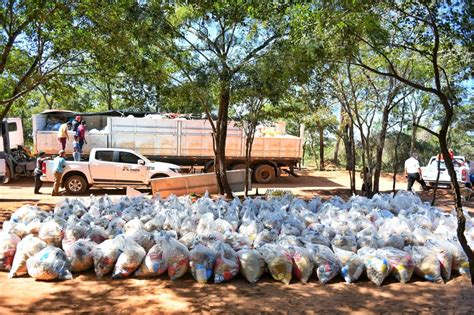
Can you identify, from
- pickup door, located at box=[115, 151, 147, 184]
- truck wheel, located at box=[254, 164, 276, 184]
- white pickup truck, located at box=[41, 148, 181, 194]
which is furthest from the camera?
truck wheel, located at box=[254, 164, 276, 184]

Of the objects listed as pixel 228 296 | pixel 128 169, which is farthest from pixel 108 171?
pixel 228 296

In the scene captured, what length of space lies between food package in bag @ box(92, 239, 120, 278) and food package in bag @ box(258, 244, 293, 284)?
5.44ft

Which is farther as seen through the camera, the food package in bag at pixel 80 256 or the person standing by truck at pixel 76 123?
the person standing by truck at pixel 76 123

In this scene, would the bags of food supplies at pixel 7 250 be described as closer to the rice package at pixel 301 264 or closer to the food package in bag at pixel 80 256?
the food package in bag at pixel 80 256

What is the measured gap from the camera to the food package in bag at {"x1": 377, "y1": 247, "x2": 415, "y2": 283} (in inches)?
190

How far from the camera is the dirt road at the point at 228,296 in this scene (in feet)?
13.4

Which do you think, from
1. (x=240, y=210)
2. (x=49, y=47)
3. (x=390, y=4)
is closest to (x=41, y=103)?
Answer: (x=49, y=47)

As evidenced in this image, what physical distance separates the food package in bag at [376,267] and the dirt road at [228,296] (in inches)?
3.2

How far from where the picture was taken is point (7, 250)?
5.18 meters

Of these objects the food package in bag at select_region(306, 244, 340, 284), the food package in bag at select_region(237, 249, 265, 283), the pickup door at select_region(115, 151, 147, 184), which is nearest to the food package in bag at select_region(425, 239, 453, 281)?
the food package in bag at select_region(306, 244, 340, 284)

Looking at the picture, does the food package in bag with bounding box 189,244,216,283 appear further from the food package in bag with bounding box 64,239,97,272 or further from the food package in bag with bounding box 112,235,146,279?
the food package in bag with bounding box 64,239,97,272

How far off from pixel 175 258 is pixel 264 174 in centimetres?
1279

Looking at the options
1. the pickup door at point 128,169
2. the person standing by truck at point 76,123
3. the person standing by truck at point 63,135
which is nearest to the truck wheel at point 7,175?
the person standing by truck at point 63,135

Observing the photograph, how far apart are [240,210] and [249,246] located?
1973 mm
